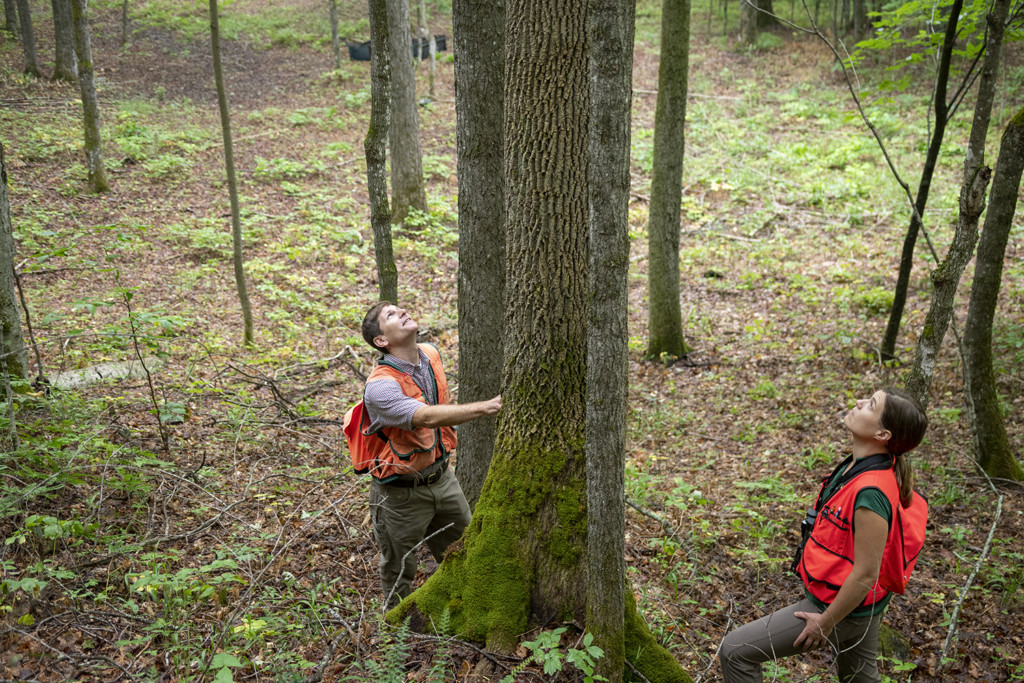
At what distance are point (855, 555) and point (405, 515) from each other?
106 inches

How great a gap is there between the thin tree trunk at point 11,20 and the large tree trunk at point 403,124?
18.5 m

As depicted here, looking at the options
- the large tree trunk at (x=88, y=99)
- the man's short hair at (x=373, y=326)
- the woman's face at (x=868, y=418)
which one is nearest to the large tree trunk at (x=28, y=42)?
the large tree trunk at (x=88, y=99)

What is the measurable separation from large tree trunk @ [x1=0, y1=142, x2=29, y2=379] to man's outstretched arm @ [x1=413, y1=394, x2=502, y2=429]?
164 inches

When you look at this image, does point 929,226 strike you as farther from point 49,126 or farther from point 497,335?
point 49,126

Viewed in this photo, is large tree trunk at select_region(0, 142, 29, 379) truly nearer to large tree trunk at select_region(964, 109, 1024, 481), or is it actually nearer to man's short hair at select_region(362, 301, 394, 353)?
man's short hair at select_region(362, 301, 394, 353)

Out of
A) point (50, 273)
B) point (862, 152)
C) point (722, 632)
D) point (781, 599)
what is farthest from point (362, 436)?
point (862, 152)

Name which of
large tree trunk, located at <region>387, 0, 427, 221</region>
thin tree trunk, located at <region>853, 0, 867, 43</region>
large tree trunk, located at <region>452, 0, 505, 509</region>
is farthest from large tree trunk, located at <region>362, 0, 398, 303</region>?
thin tree trunk, located at <region>853, 0, 867, 43</region>

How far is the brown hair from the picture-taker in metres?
2.83

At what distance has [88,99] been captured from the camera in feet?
45.4

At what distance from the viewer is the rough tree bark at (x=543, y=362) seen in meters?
3.31

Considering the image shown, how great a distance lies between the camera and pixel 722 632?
4.38 m

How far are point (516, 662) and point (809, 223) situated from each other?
13.6 metres

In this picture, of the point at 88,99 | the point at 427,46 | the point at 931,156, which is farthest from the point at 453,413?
the point at 427,46

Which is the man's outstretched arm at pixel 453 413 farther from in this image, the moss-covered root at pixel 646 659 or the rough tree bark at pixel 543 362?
the moss-covered root at pixel 646 659
